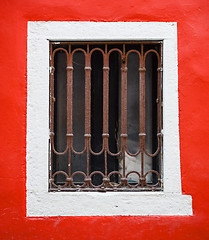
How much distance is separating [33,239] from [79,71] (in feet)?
5.85

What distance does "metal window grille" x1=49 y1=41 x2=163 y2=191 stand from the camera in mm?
2824

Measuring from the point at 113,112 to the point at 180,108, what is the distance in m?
0.71

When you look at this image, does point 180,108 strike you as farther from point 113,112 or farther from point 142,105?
point 113,112

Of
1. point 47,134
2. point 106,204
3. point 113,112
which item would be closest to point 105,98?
point 113,112

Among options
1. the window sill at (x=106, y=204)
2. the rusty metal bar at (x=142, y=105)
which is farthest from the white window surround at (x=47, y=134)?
the rusty metal bar at (x=142, y=105)

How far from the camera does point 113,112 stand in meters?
3.09

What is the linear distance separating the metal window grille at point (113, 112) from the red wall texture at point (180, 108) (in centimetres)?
26

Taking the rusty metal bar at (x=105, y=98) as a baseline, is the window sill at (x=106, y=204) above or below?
below

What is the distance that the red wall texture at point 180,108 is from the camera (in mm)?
2691

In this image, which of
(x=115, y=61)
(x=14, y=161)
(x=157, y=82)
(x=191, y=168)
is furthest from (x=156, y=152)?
(x=14, y=161)

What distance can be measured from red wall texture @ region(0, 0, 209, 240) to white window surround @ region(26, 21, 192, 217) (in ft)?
0.19

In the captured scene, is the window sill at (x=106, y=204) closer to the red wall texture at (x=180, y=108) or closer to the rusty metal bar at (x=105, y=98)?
the red wall texture at (x=180, y=108)

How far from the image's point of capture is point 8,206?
270 centimetres

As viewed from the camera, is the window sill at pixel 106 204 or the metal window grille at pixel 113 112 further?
the metal window grille at pixel 113 112
